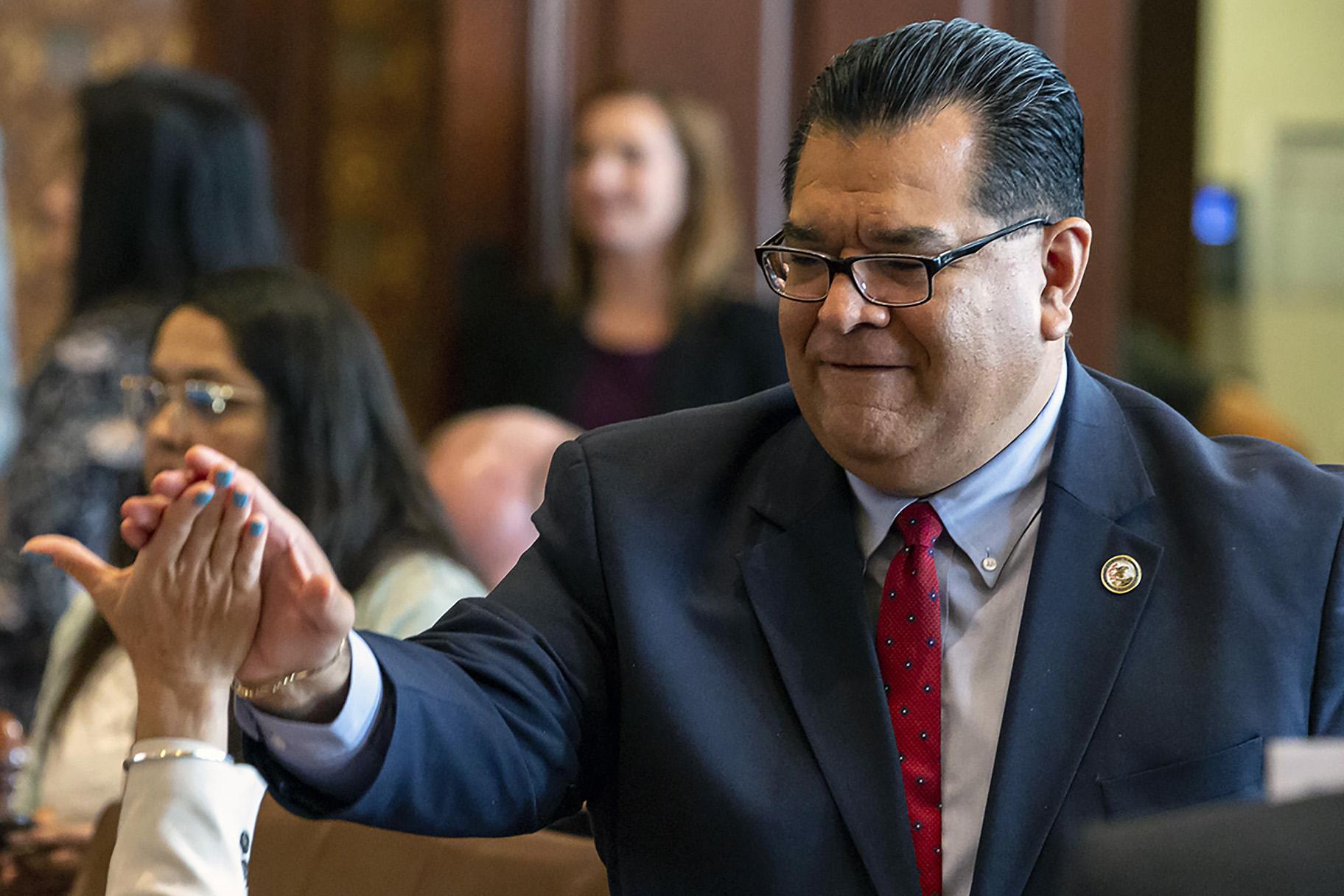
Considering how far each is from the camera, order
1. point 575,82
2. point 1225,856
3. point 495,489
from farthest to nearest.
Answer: point 575,82 < point 495,489 < point 1225,856

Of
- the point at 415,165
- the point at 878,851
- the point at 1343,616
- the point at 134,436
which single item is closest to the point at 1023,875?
the point at 878,851

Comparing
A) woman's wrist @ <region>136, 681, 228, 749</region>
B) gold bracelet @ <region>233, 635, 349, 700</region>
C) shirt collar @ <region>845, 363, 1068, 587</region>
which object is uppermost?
shirt collar @ <region>845, 363, 1068, 587</region>

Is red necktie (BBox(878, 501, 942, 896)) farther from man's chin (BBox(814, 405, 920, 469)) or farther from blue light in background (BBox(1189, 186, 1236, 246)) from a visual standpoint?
blue light in background (BBox(1189, 186, 1236, 246))

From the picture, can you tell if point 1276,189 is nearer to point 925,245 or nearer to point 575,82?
point 575,82

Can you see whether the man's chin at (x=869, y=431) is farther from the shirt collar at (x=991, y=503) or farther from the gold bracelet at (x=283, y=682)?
the gold bracelet at (x=283, y=682)

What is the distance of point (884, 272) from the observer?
5.30 feet

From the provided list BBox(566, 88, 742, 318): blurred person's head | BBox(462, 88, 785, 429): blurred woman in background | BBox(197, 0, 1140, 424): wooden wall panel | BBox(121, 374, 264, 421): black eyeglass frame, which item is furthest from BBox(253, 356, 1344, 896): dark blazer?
BBox(197, 0, 1140, 424): wooden wall panel

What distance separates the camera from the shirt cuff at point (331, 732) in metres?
1.45

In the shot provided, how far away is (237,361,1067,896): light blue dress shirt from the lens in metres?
1.59

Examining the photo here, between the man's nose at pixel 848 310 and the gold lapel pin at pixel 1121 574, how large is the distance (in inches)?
11.7

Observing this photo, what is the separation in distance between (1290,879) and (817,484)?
1.01 m

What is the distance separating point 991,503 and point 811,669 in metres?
0.23

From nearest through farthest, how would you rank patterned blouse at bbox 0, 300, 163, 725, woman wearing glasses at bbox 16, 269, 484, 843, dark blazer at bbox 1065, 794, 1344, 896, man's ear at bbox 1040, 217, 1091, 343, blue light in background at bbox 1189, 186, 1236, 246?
dark blazer at bbox 1065, 794, 1344, 896 < man's ear at bbox 1040, 217, 1091, 343 < woman wearing glasses at bbox 16, 269, 484, 843 < patterned blouse at bbox 0, 300, 163, 725 < blue light in background at bbox 1189, 186, 1236, 246

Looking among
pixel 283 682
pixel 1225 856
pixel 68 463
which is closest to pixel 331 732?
pixel 283 682
